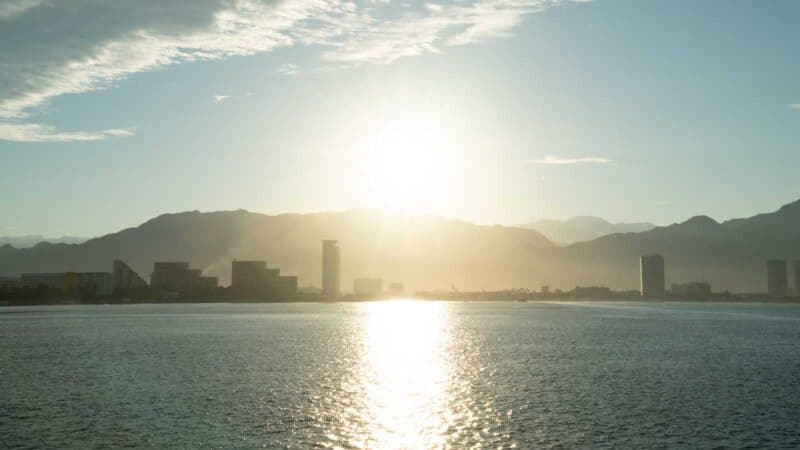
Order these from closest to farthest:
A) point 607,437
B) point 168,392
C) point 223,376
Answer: point 607,437 → point 168,392 → point 223,376

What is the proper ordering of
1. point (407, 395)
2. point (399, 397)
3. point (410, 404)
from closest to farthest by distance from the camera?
point (410, 404), point (399, 397), point (407, 395)

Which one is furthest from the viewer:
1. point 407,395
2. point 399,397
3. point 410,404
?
point 407,395

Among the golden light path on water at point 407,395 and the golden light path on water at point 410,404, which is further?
the golden light path on water at point 407,395

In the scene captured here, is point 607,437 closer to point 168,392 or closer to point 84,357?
point 168,392

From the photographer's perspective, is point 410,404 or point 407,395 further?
point 407,395

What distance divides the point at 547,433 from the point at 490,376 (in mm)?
38346

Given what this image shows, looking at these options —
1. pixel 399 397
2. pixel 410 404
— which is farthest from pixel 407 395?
pixel 410 404

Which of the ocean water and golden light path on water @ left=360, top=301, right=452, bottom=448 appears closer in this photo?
the ocean water

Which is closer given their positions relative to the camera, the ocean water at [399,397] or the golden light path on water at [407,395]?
the ocean water at [399,397]

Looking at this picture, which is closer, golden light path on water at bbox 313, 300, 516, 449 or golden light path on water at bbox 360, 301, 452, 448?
golden light path on water at bbox 313, 300, 516, 449

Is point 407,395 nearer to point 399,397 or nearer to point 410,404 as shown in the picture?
point 399,397

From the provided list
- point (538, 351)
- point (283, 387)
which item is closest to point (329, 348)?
point (538, 351)

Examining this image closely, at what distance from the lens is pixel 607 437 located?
53.5 metres

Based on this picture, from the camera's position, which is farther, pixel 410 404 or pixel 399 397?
pixel 399 397
